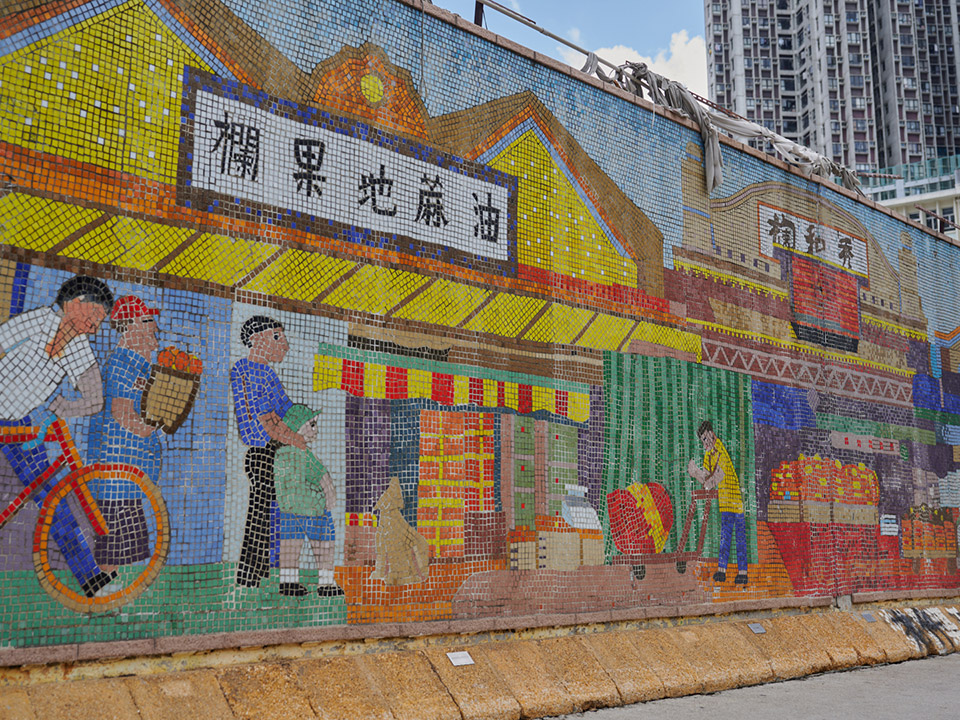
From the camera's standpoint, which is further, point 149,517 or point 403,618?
point 403,618

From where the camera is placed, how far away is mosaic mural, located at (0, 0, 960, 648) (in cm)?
468

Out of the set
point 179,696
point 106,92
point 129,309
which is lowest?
point 179,696

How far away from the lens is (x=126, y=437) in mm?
4777

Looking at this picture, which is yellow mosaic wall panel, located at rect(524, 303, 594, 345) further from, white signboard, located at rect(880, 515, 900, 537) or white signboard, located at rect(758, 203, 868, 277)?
white signboard, located at rect(880, 515, 900, 537)

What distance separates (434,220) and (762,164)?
15.8 ft

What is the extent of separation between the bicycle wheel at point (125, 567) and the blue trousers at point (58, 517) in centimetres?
3

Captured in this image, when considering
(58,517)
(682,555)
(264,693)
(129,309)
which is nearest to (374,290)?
(129,309)

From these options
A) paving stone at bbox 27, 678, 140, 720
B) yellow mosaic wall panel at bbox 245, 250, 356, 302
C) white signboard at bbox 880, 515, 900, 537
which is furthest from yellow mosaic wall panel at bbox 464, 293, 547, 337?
white signboard at bbox 880, 515, 900, 537

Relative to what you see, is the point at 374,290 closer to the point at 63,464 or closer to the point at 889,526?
the point at 63,464

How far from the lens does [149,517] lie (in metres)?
4.78

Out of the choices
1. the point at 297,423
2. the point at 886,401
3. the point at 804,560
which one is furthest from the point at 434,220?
the point at 886,401

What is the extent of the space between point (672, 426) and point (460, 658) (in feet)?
10.2

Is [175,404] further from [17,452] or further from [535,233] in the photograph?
[535,233]

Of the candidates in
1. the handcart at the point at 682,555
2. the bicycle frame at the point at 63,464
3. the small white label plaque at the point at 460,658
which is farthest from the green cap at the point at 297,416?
the handcart at the point at 682,555
